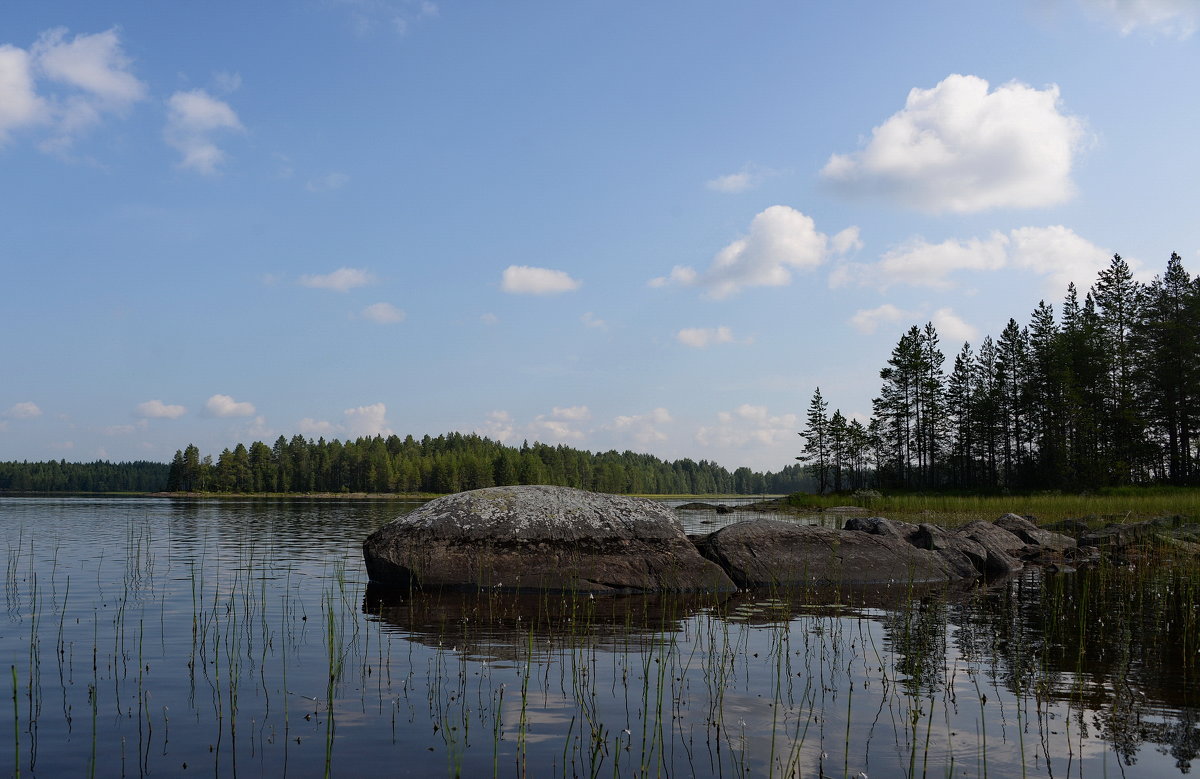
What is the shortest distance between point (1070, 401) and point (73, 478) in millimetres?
212334

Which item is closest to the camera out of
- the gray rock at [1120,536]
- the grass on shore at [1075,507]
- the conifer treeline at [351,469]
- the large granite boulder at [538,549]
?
the large granite boulder at [538,549]

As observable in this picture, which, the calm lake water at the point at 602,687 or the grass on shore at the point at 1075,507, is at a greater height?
the calm lake water at the point at 602,687

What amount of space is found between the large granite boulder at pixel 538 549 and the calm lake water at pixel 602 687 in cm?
92

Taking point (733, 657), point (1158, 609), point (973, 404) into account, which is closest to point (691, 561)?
point (733, 657)

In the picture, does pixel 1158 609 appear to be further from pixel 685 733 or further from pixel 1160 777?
pixel 685 733

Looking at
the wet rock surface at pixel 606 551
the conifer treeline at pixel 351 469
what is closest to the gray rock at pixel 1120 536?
the wet rock surface at pixel 606 551

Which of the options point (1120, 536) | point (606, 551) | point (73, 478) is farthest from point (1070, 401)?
point (73, 478)

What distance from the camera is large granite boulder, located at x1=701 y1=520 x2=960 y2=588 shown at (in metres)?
15.2

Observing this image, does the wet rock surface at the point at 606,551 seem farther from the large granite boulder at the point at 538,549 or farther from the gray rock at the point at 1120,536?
the gray rock at the point at 1120,536

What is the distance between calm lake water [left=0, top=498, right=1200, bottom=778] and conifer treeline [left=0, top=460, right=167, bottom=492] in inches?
7940

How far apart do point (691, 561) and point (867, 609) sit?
361 cm

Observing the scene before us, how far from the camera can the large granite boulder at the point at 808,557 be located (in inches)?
Answer: 598

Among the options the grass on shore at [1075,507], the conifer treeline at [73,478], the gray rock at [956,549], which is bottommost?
the conifer treeline at [73,478]

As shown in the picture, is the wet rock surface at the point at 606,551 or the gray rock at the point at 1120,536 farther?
the gray rock at the point at 1120,536
